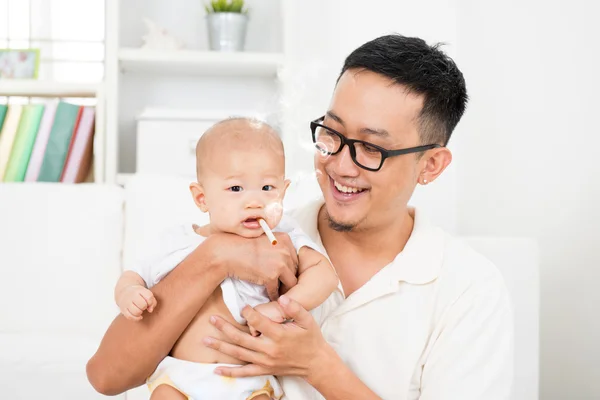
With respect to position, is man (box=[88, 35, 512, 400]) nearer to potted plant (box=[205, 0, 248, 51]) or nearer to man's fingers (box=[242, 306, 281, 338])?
man's fingers (box=[242, 306, 281, 338])

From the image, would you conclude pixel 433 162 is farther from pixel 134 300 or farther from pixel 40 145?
pixel 40 145

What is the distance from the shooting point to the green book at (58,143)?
3162 mm

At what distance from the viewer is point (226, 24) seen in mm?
3418

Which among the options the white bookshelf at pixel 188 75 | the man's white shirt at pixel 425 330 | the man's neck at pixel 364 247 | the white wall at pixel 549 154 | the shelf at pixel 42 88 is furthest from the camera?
the white bookshelf at pixel 188 75

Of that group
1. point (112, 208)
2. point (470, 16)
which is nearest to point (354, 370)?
point (112, 208)

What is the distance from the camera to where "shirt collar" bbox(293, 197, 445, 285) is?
157cm

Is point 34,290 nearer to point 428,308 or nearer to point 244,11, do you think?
point 428,308

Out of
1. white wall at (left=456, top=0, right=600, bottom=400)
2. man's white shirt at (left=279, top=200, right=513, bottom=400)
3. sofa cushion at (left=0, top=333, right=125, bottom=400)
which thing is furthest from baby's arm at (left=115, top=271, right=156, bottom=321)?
white wall at (left=456, top=0, right=600, bottom=400)

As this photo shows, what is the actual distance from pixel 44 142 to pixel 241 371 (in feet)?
7.30

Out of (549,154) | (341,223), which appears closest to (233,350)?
(341,223)

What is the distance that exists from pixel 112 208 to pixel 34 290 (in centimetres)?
39

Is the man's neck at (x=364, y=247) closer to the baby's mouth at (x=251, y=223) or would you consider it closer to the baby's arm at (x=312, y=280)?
the baby's arm at (x=312, y=280)

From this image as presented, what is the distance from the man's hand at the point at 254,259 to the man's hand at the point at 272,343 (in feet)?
0.20

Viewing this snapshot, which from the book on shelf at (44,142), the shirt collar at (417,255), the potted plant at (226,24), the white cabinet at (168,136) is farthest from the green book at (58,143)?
the shirt collar at (417,255)
